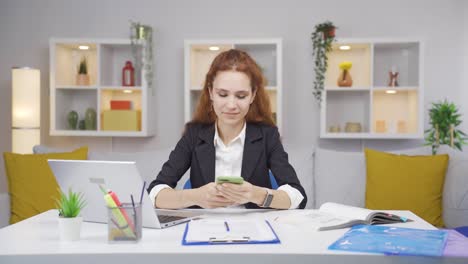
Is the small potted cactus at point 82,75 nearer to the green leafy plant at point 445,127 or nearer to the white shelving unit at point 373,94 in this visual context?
the white shelving unit at point 373,94

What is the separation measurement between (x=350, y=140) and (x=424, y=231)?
3310 mm

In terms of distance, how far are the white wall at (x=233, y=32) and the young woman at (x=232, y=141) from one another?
96.1 inches

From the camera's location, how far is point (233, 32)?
190 inches

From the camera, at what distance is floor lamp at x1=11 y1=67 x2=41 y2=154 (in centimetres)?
448

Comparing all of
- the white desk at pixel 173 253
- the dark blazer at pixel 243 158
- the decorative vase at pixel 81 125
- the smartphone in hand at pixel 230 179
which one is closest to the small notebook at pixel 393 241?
the white desk at pixel 173 253

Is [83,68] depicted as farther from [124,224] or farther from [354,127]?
[124,224]

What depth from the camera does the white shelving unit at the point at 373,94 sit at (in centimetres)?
448

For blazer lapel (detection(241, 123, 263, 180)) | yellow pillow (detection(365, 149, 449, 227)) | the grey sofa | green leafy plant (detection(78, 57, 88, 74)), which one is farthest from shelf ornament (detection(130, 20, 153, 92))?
blazer lapel (detection(241, 123, 263, 180))

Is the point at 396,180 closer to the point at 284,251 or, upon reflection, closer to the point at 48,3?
the point at 284,251

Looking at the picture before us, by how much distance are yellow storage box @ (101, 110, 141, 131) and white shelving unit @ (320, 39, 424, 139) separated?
1545 mm

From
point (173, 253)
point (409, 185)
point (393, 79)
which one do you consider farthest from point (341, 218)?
point (393, 79)

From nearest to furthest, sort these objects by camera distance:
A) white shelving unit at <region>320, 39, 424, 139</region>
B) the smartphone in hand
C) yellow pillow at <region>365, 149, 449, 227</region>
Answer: the smartphone in hand
yellow pillow at <region>365, 149, 449, 227</region>
white shelving unit at <region>320, 39, 424, 139</region>

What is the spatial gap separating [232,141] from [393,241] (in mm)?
1096

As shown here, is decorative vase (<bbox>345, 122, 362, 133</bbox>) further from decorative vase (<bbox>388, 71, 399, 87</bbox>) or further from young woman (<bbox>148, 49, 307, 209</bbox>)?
young woman (<bbox>148, 49, 307, 209</bbox>)
